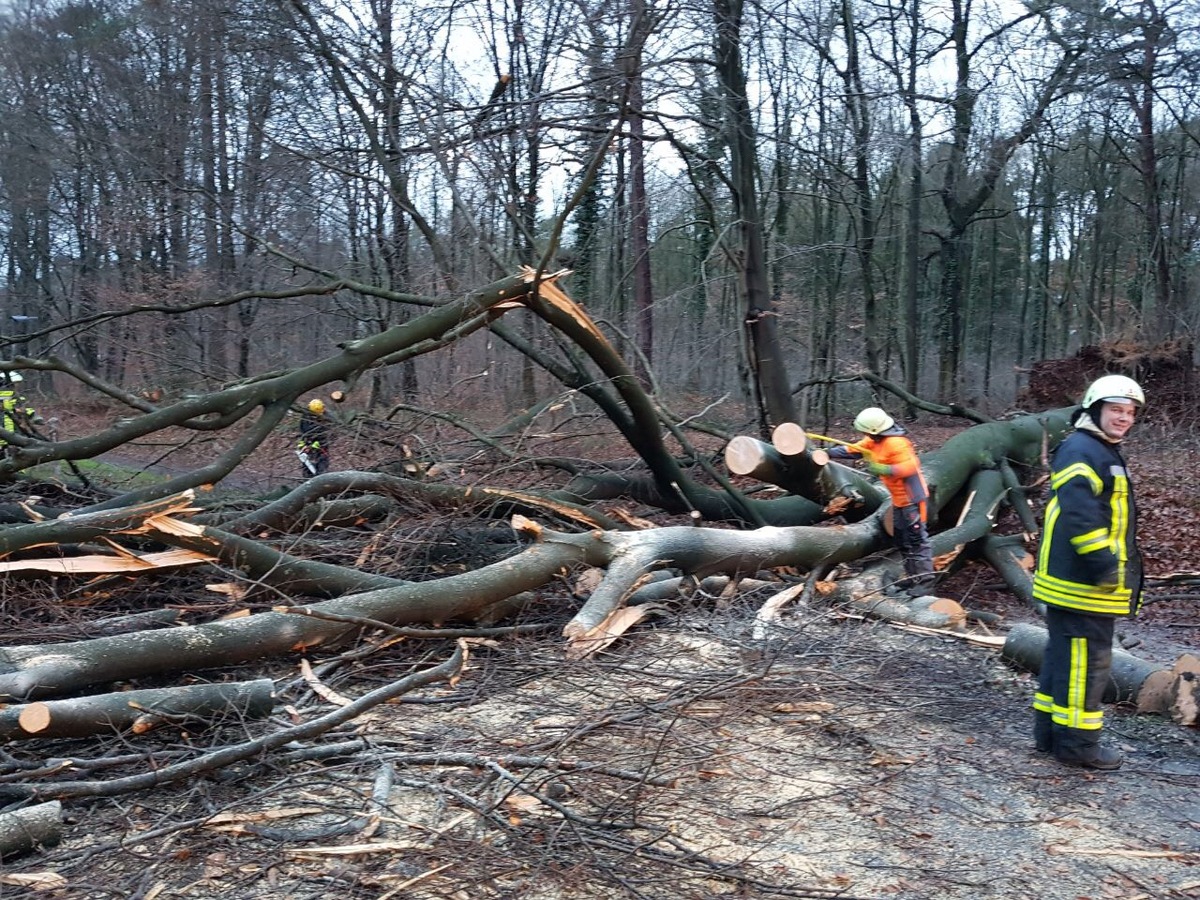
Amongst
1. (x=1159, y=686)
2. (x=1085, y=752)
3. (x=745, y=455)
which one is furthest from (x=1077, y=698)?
(x=745, y=455)

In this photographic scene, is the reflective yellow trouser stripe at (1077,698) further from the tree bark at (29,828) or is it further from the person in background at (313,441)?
the person in background at (313,441)

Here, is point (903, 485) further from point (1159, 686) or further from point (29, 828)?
point (29, 828)

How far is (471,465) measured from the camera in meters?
7.43

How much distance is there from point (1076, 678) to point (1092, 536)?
2.03 feet

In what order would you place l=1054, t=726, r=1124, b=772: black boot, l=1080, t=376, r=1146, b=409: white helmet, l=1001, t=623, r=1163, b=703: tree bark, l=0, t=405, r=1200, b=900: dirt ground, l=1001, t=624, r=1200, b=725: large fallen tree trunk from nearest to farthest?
1. l=0, t=405, r=1200, b=900: dirt ground
2. l=1054, t=726, r=1124, b=772: black boot
3. l=1080, t=376, r=1146, b=409: white helmet
4. l=1001, t=624, r=1200, b=725: large fallen tree trunk
5. l=1001, t=623, r=1163, b=703: tree bark

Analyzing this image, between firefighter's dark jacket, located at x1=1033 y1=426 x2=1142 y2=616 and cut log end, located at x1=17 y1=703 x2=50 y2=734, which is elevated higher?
firefighter's dark jacket, located at x1=1033 y1=426 x2=1142 y2=616

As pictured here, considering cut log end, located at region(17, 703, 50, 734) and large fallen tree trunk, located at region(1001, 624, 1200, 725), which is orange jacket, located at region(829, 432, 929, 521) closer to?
large fallen tree trunk, located at region(1001, 624, 1200, 725)

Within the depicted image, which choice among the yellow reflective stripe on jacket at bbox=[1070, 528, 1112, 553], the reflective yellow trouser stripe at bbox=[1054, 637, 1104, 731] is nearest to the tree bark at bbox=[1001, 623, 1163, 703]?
the reflective yellow trouser stripe at bbox=[1054, 637, 1104, 731]

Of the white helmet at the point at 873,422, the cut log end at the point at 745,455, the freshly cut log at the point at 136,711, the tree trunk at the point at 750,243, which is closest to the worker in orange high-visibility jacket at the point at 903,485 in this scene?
the white helmet at the point at 873,422

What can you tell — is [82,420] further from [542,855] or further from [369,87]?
[542,855]

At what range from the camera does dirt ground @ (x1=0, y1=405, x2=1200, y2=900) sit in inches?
121

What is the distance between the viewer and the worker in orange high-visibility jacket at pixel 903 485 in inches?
290

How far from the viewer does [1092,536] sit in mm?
4121

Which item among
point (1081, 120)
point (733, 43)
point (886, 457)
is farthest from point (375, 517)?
point (1081, 120)
